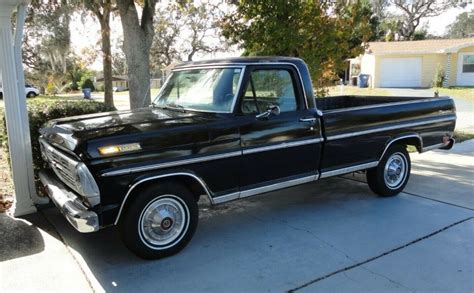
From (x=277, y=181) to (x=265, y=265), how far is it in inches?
44.5

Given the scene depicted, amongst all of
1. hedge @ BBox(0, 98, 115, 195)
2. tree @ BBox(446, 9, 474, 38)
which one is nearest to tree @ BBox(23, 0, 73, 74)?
hedge @ BBox(0, 98, 115, 195)

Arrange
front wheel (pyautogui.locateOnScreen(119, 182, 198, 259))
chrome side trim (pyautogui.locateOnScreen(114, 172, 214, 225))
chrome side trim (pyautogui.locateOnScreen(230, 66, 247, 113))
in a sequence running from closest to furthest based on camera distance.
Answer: chrome side trim (pyautogui.locateOnScreen(114, 172, 214, 225)) → front wheel (pyautogui.locateOnScreen(119, 182, 198, 259)) → chrome side trim (pyautogui.locateOnScreen(230, 66, 247, 113))

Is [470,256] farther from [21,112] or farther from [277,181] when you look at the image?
[21,112]

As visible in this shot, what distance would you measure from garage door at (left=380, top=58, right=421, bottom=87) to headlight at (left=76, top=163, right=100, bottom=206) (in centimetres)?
3268

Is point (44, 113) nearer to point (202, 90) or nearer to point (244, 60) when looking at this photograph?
point (202, 90)

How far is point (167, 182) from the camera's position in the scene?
162 inches

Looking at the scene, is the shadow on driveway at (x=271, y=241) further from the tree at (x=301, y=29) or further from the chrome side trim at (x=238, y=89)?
the tree at (x=301, y=29)

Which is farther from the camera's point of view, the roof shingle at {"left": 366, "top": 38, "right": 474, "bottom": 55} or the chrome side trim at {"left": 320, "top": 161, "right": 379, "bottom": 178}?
the roof shingle at {"left": 366, "top": 38, "right": 474, "bottom": 55}

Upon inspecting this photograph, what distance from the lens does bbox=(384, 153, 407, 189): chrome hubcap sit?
6.05 metres

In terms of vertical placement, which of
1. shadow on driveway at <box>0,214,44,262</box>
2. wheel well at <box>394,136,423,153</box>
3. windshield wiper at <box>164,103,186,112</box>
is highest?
windshield wiper at <box>164,103,186,112</box>

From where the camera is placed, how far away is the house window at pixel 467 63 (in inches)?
1251

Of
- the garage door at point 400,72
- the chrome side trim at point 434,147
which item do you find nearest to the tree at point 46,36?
the chrome side trim at point 434,147

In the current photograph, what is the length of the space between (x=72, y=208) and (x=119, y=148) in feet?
2.34

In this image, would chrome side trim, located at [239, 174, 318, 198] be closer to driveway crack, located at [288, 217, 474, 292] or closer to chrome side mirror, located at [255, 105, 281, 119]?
chrome side mirror, located at [255, 105, 281, 119]
